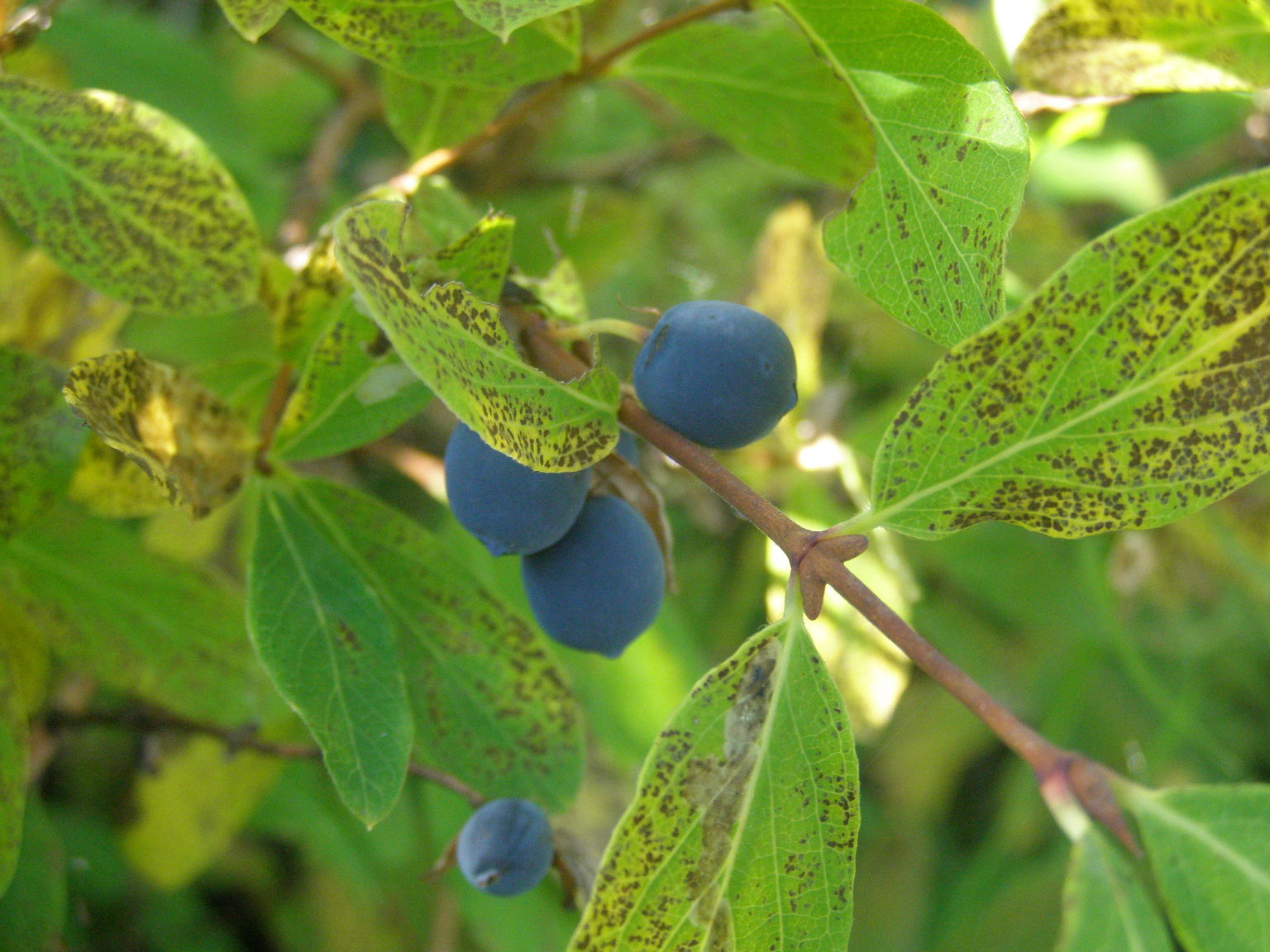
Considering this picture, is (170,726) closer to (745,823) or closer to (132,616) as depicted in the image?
(132,616)

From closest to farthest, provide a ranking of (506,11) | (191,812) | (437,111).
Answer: (506,11) → (437,111) → (191,812)

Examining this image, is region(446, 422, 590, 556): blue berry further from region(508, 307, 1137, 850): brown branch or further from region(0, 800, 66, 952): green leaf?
region(0, 800, 66, 952): green leaf

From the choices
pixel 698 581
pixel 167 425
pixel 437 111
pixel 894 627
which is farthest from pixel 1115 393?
pixel 698 581

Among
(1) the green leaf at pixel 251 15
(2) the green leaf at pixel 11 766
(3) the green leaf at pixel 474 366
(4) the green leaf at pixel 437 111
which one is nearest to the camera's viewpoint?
(3) the green leaf at pixel 474 366

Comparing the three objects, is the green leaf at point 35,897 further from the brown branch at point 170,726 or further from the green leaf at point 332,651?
the green leaf at point 332,651

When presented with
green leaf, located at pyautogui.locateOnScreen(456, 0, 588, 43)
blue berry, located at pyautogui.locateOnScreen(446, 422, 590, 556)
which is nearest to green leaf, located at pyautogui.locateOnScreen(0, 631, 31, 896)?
blue berry, located at pyautogui.locateOnScreen(446, 422, 590, 556)

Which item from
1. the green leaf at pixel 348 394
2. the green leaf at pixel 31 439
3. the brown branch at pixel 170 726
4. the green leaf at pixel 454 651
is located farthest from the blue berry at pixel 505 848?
the green leaf at pixel 31 439
